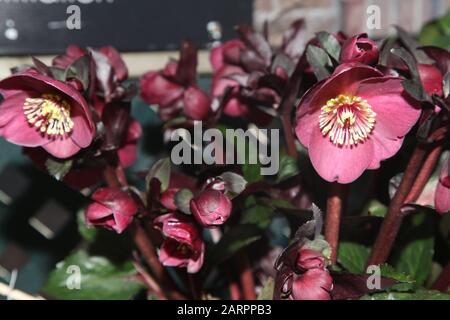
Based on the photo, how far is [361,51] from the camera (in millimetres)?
541

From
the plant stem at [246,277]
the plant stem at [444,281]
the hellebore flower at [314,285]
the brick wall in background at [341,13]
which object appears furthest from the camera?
the brick wall in background at [341,13]

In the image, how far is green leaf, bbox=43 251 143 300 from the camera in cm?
74

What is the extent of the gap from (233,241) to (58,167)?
8.3 inches

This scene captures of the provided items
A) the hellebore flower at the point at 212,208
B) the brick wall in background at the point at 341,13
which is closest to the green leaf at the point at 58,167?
the hellebore flower at the point at 212,208

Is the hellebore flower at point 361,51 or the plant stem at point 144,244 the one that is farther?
the plant stem at point 144,244

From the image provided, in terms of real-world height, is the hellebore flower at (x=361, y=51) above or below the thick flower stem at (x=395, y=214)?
Result: above

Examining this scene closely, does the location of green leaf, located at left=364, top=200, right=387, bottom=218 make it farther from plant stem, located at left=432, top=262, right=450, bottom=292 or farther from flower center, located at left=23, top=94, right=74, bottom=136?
flower center, located at left=23, top=94, right=74, bottom=136

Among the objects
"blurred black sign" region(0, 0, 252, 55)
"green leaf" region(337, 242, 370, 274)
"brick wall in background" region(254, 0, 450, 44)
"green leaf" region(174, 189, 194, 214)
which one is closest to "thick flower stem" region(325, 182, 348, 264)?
"green leaf" region(337, 242, 370, 274)

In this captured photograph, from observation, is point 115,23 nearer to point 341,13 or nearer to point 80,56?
point 80,56

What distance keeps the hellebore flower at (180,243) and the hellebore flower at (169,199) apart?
0.03 feet

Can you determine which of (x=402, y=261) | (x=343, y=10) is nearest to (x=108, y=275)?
(x=402, y=261)

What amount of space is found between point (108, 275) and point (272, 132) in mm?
263

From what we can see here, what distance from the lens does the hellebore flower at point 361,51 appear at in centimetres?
54

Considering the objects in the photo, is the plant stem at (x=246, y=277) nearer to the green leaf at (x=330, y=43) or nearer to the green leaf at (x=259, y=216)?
the green leaf at (x=259, y=216)
